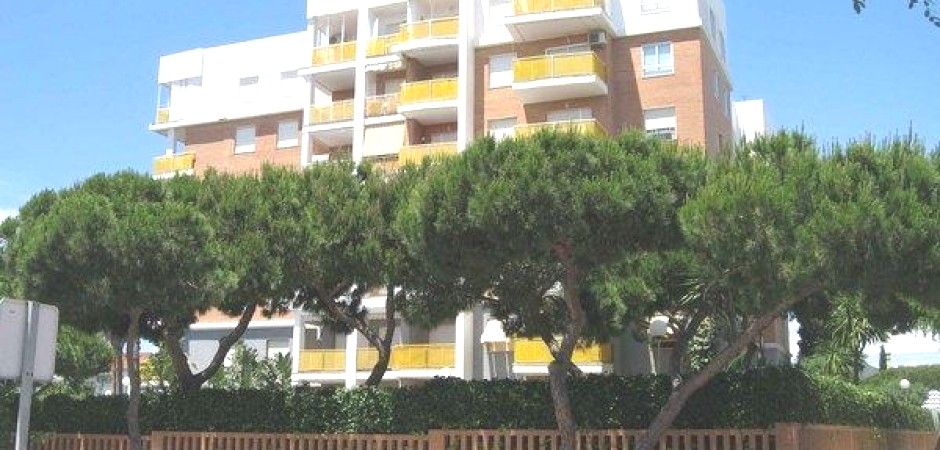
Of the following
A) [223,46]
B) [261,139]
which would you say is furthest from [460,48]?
[223,46]

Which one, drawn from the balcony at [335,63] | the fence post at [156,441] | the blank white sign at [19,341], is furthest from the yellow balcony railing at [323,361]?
the blank white sign at [19,341]

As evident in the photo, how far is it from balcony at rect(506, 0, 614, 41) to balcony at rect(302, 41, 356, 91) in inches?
343

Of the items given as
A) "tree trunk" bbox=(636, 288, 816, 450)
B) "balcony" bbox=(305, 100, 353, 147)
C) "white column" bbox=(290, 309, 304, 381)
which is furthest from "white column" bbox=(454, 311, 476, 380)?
"tree trunk" bbox=(636, 288, 816, 450)

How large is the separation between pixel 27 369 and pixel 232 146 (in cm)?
4546

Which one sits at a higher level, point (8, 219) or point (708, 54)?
point (708, 54)

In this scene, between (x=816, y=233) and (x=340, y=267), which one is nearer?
(x=816, y=233)

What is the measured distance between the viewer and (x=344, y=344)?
45688 millimetres

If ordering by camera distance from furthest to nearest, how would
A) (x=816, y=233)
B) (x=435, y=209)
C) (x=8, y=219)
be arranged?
(x=8, y=219), (x=435, y=209), (x=816, y=233)

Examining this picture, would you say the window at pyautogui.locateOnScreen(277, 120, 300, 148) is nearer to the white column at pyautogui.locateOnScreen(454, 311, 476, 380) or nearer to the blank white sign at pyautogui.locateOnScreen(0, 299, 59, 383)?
the white column at pyautogui.locateOnScreen(454, 311, 476, 380)

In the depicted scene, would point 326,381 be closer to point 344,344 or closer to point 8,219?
point 344,344

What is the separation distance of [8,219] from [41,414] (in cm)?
481

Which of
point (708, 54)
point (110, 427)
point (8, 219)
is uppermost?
point (708, 54)

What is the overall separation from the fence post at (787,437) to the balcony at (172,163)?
41.4 meters

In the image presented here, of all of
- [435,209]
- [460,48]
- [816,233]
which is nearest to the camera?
[816,233]
